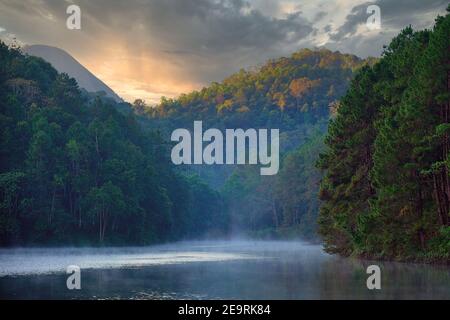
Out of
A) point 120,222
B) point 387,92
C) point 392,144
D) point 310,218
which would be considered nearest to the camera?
point 392,144

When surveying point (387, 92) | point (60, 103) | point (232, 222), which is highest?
point (60, 103)

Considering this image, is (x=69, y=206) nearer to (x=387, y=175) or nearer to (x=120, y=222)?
(x=120, y=222)

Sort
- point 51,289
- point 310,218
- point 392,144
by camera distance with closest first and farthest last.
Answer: point 51,289
point 392,144
point 310,218

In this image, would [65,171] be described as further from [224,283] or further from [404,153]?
[224,283]

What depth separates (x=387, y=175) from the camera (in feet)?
133

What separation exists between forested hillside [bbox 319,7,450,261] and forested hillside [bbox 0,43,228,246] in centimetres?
3356

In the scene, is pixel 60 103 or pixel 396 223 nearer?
pixel 396 223

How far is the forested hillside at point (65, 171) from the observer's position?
6931 cm

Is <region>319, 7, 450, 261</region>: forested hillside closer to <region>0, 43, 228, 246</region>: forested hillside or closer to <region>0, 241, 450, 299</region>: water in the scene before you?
<region>0, 241, 450, 299</region>: water

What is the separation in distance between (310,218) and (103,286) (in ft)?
314

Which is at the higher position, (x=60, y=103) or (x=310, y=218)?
(x=60, y=103)

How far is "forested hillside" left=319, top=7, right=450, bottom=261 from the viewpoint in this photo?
37094 millimetres
